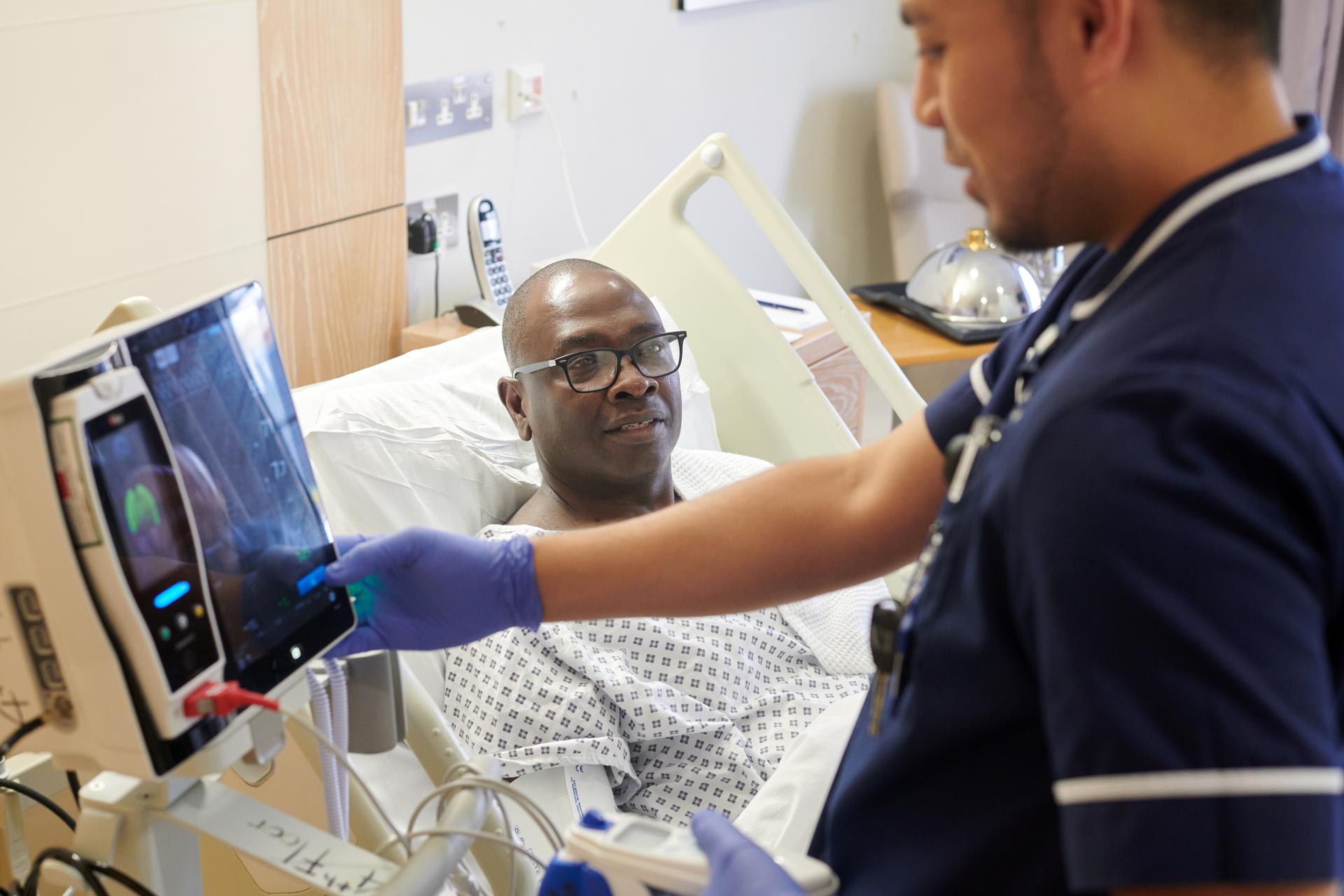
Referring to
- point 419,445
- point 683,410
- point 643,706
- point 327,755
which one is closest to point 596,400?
point 419,445

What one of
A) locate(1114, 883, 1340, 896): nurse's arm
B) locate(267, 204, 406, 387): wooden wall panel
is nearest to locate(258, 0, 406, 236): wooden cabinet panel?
locate(267, 204, 406, 387): wooden wall panel

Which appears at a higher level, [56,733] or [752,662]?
[56,733]

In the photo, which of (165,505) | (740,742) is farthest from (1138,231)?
(740,742)

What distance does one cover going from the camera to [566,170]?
327 cm

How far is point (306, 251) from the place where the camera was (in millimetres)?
2316

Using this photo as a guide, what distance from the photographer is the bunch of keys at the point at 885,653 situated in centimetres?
89

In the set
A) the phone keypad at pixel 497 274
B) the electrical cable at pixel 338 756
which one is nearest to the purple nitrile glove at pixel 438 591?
the electrical cable at pixel 338 756

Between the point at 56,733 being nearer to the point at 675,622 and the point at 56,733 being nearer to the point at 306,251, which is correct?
the point at 675,622

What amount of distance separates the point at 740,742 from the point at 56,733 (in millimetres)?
974

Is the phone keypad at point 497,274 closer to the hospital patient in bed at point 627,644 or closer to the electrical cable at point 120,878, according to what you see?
the hospital patient in bed at point 627,644

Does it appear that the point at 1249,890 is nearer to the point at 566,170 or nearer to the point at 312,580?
the point at 312,580

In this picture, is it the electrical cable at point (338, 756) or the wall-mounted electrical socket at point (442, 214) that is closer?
the electrical cable at point (338, 756)

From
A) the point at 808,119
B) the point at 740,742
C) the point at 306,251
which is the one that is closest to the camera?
the point at 740,742

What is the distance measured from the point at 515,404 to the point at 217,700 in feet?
4.00
